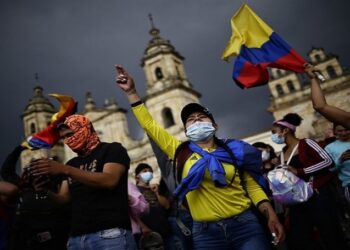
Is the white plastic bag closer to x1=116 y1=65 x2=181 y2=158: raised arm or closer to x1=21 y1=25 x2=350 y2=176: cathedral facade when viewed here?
x1=116 y1=65 x2=181 y2=158: raised arm

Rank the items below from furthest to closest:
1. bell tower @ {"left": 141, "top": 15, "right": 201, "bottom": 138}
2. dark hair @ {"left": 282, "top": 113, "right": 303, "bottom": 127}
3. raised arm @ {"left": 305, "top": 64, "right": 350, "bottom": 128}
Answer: bell tower @ {"left": 141, "top": 15, "right": 201, "bottom": 138} → dark hair @ {"left": 282, "top": 113, "right": 303, "bottom": 127} → raised arm @ {"left": 305, "top": 64, "right": 350, "bottom": 128}

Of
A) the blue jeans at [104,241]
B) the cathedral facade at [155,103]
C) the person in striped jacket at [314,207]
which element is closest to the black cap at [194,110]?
the blue jeans at [104,241]

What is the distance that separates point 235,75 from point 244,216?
2834mm

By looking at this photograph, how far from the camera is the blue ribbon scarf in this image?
8.45 feet

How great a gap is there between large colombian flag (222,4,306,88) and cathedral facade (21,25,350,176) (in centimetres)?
1829

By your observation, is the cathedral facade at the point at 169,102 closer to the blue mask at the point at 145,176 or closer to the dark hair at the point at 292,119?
the blue mask at the point at 145,176

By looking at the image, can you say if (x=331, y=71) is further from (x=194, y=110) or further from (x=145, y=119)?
(x=145, y=119)

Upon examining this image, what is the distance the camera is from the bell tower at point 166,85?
81.3ft

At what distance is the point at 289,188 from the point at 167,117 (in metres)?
22.2

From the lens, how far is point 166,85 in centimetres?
2562

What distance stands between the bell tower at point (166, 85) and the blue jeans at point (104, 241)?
20833 mm

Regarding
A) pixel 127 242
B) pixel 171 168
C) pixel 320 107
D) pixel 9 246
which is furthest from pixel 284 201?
pixel 9 246

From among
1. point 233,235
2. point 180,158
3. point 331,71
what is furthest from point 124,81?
point 331,71

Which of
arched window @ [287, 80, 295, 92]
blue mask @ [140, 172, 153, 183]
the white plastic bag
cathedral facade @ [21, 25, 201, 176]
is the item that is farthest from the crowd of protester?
arched window @ [287, 80, 295, 92]
